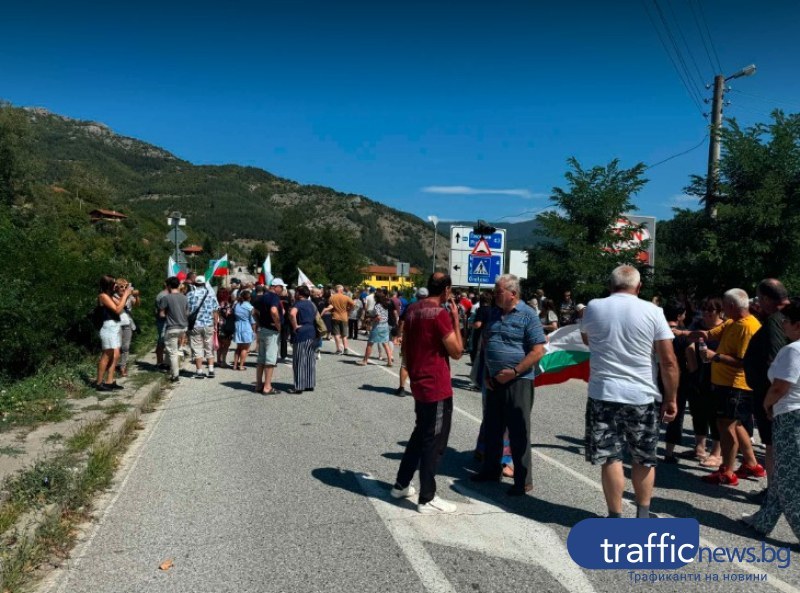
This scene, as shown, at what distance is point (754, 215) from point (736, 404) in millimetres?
8201

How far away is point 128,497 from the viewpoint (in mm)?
5363

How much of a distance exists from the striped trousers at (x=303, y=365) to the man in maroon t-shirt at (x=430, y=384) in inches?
223

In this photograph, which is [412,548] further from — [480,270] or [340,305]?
[480,270]

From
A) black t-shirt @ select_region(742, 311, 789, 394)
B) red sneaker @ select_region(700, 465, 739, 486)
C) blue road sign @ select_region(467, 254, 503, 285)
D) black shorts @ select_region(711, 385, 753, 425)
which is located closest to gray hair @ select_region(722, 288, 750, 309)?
black t-shirt @ select_region(742, 311, 789, 394)

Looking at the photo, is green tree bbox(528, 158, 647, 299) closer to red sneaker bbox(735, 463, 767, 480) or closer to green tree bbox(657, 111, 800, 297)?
green tree bbox(657, 111, 800, 297)

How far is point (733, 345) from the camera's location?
5805 mm

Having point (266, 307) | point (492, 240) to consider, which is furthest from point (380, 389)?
point (492, 240)

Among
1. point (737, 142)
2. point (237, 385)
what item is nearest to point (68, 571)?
point (237, 385)

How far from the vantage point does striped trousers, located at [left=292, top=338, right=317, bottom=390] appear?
10522 mm

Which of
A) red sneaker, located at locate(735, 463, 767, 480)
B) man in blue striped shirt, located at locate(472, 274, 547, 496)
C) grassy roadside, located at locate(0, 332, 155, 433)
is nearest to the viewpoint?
man in blue striped shirt, located at locate(472, 274, 547, 496)

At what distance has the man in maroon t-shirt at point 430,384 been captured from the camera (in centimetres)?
495

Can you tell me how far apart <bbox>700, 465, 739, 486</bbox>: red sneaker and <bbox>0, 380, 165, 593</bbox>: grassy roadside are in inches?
213

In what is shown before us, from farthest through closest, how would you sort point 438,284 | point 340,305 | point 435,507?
point 340,305 → point 438,284 → point 435,507

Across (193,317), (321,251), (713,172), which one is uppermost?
(321,251)
